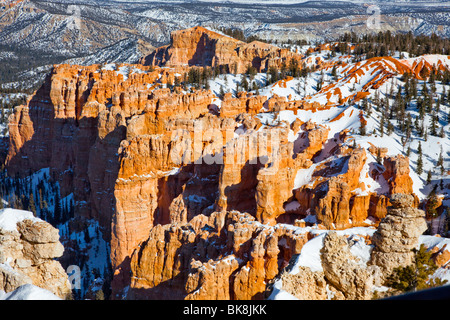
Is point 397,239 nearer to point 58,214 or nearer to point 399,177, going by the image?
point 399,177

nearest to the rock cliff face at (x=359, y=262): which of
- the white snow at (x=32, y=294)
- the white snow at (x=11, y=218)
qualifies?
the white snow at (x=32, y=294)

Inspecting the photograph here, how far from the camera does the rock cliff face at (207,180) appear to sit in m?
28.8

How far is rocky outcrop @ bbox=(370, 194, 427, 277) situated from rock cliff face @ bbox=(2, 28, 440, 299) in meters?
2.45

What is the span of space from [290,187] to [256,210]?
12.9 ft

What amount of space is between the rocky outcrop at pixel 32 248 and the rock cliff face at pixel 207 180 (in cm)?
732

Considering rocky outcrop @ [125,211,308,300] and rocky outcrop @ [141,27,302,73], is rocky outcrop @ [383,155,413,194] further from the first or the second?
rocky outcrop @ [141,27,302,73]

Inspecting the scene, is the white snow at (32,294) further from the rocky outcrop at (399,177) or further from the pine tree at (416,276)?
the rocky outcrop at (399,177)

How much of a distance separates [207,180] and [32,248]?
29343 millimetres

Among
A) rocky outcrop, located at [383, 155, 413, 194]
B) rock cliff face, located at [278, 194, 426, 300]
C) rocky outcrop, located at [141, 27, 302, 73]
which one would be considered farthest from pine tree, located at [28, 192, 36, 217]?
rock cliff face, located at [278, 194, 426, 300]

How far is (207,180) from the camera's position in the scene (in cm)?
5106

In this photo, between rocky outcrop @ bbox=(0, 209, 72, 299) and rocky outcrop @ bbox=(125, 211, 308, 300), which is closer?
rocky outcrop @ bbox=(0, 209, 72, 299)

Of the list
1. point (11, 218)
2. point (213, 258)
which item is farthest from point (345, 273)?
point (11, 218)

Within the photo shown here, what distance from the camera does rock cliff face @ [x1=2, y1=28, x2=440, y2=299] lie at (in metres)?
28.8
